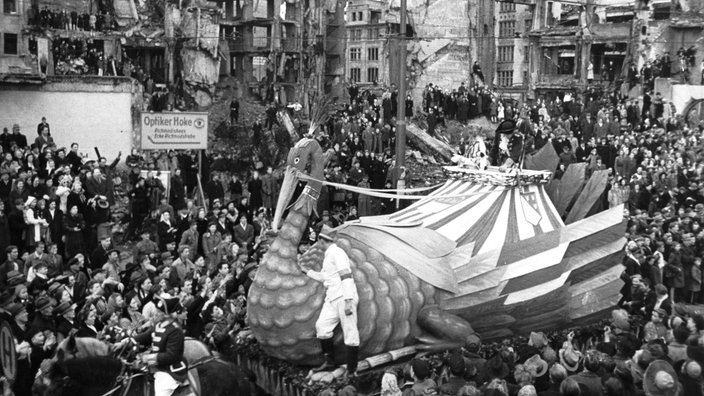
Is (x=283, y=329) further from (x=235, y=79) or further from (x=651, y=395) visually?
(x=235, y=79)

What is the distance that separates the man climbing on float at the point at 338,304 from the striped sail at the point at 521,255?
1.31m

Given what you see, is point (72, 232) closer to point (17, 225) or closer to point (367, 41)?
point (17, 225)

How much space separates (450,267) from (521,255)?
3.10ft

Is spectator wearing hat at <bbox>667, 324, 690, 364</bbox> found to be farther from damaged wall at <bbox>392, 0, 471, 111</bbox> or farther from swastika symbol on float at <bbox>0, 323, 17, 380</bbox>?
damaged wall at <bbox>392, 0, 471, 111</bbox>

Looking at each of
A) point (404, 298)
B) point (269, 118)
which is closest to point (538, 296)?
point (404, 298)

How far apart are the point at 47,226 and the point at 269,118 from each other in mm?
16456

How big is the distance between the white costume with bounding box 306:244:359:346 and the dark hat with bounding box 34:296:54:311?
8.81 feet

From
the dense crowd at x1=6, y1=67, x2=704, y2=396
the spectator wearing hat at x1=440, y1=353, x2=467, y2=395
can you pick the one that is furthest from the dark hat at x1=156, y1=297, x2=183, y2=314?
the spectator wearing hat at x1=440, y1=353, x2=467, y2=395

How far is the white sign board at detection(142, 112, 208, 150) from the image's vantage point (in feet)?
62.4

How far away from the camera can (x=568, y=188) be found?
1366 cm

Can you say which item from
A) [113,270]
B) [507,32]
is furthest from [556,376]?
[507,32]

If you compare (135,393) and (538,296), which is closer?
(135,393)

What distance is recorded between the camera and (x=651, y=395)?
27.0 ft

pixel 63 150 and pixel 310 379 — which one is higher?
pixel 63 150
